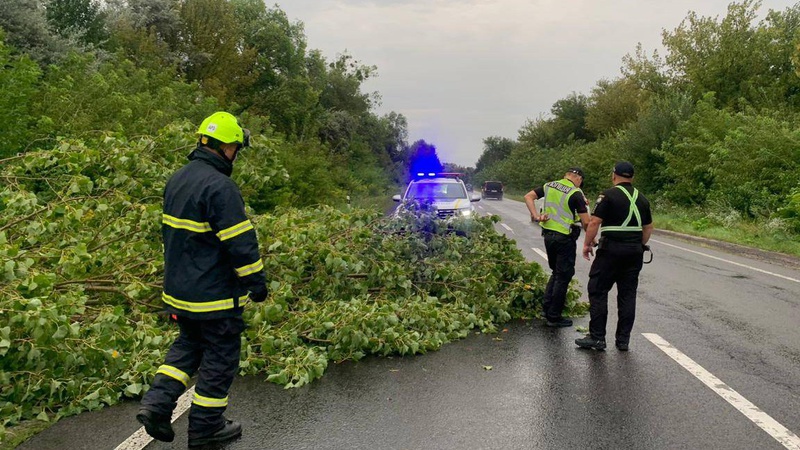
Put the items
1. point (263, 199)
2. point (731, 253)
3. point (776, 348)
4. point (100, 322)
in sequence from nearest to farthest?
point (100, 322) < point (776, 348) < point (263, 199) < point (731, 253)

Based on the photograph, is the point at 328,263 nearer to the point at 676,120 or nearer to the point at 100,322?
the point at 100,322

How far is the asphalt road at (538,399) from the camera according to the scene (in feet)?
13.3

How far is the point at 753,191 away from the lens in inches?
776

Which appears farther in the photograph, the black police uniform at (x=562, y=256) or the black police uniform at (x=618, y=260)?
the black police uniform at (x=562, y=256)

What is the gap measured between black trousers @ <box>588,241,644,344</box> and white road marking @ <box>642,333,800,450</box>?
48 cm

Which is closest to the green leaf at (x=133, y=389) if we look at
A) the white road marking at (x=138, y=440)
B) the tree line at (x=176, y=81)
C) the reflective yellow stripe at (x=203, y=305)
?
the white road marking at (x=138, y=440)

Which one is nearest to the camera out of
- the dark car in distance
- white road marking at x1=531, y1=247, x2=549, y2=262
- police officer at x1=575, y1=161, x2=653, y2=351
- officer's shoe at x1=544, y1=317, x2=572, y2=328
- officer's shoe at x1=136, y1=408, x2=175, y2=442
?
officer's shoe at x1=136, y1=408, x2=175, y2=442

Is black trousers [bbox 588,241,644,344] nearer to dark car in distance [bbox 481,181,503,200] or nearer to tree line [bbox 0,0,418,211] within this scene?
tree line [bbox 0,0,418,211]

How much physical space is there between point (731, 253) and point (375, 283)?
12.2 meters

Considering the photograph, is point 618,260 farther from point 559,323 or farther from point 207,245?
point 207,245

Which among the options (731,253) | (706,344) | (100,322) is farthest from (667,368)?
(731,253)

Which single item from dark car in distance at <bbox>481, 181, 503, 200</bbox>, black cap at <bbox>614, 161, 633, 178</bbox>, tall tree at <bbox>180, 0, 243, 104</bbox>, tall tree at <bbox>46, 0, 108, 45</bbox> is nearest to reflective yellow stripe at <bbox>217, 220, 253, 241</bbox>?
black cap at <bbox>614, 161, 633, 178</bbox>

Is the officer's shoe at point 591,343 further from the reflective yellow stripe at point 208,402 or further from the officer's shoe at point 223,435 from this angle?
the reflective yellow stripe at point 208,402

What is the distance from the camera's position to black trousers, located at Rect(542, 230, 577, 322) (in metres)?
7.12
